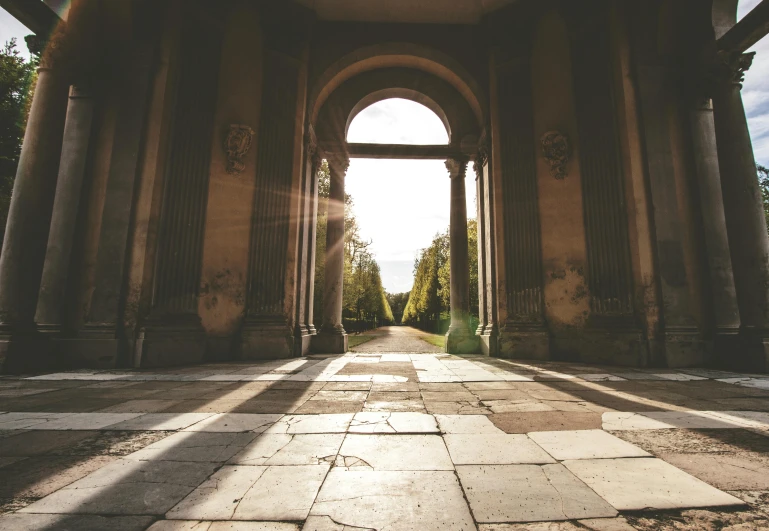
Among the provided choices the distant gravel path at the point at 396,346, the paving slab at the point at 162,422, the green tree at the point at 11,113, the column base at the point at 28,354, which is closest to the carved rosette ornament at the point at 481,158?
the distant gravel path at the point at 396,346

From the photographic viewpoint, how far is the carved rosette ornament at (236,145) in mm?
8031

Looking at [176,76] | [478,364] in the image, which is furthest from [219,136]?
[478,364]

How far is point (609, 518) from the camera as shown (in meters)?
1.42

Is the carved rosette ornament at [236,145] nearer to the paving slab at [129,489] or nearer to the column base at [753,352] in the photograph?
the paving slab at [129,489]

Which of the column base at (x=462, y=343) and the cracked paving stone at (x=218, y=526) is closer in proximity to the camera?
the cracked paving stone at (x=218, y=526)

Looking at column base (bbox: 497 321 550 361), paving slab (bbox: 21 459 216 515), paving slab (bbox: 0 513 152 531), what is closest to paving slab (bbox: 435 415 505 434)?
paving slab (bbox: 21 459 216 515)

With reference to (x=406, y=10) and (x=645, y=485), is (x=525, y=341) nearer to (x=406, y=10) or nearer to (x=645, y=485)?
(x=645, y=485)

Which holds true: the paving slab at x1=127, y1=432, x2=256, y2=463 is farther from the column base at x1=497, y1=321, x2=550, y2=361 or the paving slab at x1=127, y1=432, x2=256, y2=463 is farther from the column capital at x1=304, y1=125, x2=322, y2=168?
the column capital at x1=304, y1=125, x2=322, y2=168

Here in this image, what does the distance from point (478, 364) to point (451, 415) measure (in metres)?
4.01

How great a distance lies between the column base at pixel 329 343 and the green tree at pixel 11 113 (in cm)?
1204

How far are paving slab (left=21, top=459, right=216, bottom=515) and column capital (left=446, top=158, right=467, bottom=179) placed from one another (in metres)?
9.96

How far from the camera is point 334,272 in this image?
9.98 meters

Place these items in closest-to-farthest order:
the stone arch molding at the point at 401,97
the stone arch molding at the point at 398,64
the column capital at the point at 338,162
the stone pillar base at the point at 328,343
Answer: the stone pillar base at the point at 328,343, the stone arch molding at the point at 398,64, the column capital at the point at 338,162, the stone arch molding at the point at 401,97

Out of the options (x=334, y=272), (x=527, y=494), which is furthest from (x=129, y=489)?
(x=334, y=272)
